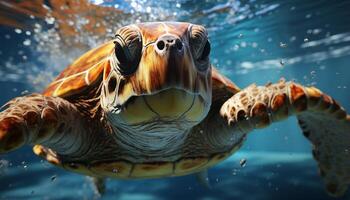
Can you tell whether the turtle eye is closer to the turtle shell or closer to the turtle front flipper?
the turtle front flipper

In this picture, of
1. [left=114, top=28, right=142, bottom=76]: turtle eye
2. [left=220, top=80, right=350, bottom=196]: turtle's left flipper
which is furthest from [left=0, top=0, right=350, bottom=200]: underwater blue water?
[left=114, top=28, right=142, bottom=76]: turtle eye

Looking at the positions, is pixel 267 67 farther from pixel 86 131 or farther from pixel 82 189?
pixel 86 131

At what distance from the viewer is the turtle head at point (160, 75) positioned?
1656 mm

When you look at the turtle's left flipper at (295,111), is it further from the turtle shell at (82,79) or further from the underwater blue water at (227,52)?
the underwater blue water at (227,52)

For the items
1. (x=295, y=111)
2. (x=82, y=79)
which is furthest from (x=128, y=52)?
(x=295, y=111)

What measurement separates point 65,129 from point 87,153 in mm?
703

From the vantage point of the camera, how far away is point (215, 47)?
16.0 m

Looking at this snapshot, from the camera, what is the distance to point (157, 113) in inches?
72.5

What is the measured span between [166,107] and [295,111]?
4.40 feet

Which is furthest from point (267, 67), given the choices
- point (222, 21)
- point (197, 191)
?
point (197, 191)

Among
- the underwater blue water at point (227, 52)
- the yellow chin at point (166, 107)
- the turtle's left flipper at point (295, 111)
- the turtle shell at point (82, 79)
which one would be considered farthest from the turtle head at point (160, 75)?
the underwater blue water at point (227, 52)

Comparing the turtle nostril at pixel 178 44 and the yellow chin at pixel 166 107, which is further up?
the turtle nostril at pixel 178 44

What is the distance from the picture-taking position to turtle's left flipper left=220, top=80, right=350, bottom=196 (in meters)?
2.47

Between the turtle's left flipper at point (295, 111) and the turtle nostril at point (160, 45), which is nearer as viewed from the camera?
the turtle nostril at point (160, 45)
